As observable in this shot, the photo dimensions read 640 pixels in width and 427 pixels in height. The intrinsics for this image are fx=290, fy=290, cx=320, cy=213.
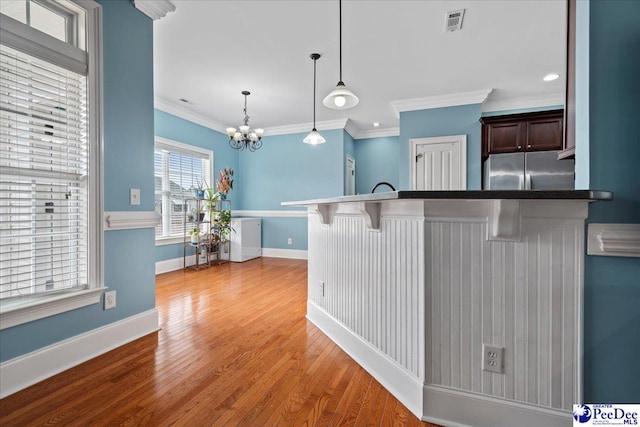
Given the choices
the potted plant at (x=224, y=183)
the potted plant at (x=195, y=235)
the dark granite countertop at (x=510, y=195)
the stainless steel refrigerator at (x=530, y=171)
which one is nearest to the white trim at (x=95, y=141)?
the dark granite countertop at (x=510, y=195)

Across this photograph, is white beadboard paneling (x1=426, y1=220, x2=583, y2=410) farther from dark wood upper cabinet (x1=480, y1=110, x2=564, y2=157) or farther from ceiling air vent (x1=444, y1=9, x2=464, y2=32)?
dark wood upper cabinet (x1=480, y1=110, x2=564, y2=157)

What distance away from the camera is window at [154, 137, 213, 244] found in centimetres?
468

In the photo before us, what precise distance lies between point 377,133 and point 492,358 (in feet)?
19.1

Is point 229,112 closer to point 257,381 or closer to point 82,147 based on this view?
point 82,147

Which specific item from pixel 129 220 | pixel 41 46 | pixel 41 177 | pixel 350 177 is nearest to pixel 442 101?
pixel 350 177

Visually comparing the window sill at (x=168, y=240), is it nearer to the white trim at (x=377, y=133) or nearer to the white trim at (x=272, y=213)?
the white trim at (x=272, y=213)

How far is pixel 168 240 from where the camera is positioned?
4.77 meters

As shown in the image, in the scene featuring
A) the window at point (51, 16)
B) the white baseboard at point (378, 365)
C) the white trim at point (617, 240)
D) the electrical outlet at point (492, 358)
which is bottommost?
the white baseboard at point (378, 365)

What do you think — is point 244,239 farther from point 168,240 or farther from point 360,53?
point 360,53

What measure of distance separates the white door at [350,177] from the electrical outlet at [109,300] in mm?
4358

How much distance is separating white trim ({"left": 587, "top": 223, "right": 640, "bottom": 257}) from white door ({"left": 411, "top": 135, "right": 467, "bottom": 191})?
→ 10.9 feet

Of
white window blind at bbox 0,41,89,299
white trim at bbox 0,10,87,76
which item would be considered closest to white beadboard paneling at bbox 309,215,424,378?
white window blind at bbox 0,41,89,299

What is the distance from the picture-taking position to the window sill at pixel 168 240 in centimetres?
460

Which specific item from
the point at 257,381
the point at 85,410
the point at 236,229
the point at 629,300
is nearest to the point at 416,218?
the point at 629,300
